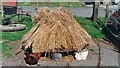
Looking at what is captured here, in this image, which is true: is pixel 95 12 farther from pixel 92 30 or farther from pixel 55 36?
pixel 55 36

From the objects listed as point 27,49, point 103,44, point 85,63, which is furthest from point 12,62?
point 103,44

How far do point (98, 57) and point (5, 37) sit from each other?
6473 mm

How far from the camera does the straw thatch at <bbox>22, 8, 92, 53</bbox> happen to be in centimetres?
1462

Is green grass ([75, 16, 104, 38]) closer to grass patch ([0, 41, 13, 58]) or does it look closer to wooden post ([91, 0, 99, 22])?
wooden post ([91, 0, 99, 22])

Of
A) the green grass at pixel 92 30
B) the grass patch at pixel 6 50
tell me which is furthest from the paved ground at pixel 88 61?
the green grass at pixel 92 30

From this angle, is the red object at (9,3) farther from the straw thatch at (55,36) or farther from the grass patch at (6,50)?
the straw thatch at (55,36)

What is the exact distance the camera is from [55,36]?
1481 cm

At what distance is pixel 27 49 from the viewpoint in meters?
15.2

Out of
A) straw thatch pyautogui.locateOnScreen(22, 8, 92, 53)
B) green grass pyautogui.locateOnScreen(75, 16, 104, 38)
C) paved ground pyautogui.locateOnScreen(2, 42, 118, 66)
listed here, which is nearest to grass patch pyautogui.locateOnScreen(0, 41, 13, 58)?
paved ground pyautogui.locateOnScreen(2, 42, 118, 66)

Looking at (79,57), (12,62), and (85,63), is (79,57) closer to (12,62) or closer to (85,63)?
(85,63)

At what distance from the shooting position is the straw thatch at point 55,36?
1462 cm

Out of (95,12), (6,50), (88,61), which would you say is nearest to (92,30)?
(95,12)

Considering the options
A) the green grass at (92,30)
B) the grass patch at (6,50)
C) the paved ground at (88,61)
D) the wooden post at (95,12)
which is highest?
the wooden post at (95,12)

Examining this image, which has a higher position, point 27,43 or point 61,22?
point 61,22
